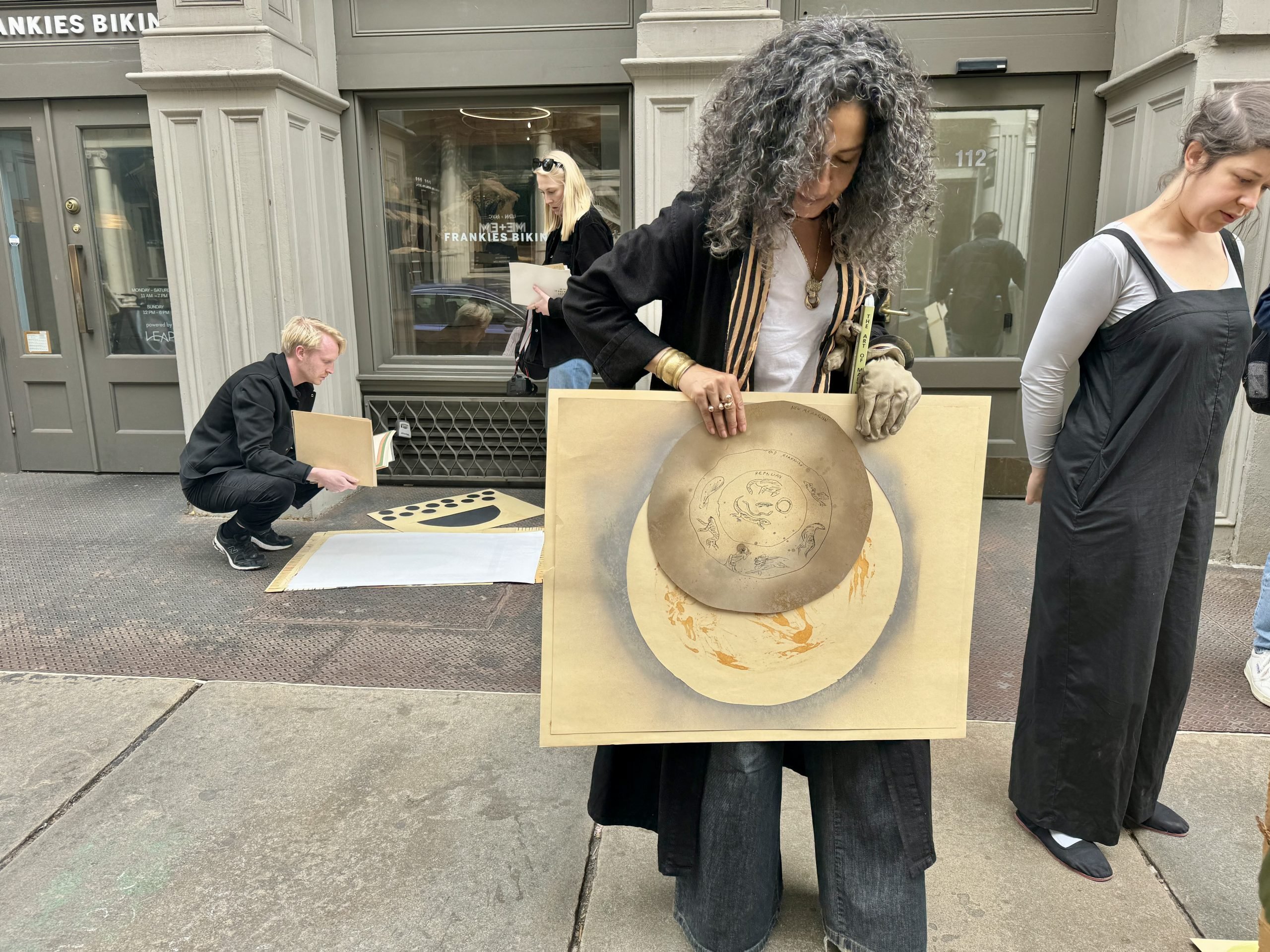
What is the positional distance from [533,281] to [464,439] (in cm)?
168

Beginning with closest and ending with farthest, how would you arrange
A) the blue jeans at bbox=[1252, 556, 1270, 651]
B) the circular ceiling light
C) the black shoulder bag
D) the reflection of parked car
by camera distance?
the black shoulder bag < the blue jeans at bbox=[1252, 556, 1270, 651] < the circular ceiling light < the reflection of parked car

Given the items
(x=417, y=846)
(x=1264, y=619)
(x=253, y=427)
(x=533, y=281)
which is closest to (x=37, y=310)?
(x=253, y=427)

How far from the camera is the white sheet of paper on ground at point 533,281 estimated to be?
4543mm

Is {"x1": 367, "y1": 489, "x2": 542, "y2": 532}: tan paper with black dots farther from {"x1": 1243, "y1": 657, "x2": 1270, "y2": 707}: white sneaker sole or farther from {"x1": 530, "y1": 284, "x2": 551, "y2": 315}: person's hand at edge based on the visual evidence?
{"x1": 1243, "y1": 657, "x2": 1270, "y2": 707}: white sneaker sole

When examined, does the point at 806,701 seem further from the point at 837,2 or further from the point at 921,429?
the point at 837,2

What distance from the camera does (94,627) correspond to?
3.74 meters

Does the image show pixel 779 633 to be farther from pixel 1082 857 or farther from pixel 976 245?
pixel 976 245

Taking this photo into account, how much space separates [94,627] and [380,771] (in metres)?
1.88

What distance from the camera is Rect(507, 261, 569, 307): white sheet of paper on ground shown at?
14.9 ft

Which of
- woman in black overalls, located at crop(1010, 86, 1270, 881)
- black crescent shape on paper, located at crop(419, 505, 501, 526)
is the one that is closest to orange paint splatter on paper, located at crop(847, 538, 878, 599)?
woman in black overalls, located at crop(1010, 86, 1270, 881)

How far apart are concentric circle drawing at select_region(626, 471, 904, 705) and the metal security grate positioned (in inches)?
169

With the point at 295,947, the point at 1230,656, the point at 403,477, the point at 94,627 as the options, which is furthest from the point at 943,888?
the point at 403,477

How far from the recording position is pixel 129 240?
19.3 ft

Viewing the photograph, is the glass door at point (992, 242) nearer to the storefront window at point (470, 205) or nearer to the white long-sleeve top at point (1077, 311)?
the storefront window at point (470, 205)
